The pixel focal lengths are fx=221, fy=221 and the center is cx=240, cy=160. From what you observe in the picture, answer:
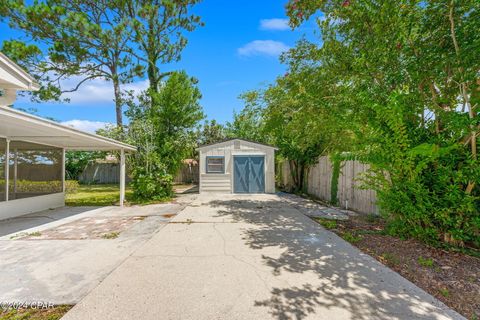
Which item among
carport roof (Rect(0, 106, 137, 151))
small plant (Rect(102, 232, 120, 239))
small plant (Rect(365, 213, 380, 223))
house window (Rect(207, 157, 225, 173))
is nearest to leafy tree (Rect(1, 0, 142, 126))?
house window (Rect(207, 157, 225, 173))

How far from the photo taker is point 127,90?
15180 mm

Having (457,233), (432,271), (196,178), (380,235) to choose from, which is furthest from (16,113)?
(196,178)

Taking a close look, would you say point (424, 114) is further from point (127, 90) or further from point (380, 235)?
point (127, 90)

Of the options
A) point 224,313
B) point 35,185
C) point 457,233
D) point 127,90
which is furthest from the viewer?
point 127,90

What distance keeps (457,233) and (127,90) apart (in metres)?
17.2

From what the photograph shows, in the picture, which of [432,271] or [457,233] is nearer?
[432,271]

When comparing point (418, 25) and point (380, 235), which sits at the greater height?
point (418, 25)

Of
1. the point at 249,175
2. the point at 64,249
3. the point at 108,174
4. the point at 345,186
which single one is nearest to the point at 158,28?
the point at 249,175

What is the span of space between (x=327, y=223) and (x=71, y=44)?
50.7 ft

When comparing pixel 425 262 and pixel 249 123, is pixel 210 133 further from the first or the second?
pixel 425 262

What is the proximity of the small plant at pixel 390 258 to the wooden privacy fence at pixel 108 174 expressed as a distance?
1664 cm

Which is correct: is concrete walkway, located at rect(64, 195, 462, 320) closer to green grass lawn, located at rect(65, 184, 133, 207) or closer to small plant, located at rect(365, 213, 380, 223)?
small plant, located at rect(365, 213, 380, 223)

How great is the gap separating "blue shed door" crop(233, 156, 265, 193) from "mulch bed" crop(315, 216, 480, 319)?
6.80m

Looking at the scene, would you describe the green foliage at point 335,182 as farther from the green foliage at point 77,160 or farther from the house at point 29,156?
the green foliage at point 77,160
